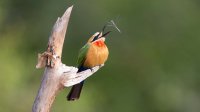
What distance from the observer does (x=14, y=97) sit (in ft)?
41.5

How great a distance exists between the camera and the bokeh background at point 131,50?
13609mm

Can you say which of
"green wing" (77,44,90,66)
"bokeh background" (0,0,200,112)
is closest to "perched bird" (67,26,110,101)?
"green wing" (77,44,90,66)

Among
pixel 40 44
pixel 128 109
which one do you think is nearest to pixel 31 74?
pixel 40 44

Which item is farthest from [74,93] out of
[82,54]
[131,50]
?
[131,50]

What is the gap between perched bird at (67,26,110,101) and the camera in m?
5.22

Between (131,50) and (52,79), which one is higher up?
(131,50)

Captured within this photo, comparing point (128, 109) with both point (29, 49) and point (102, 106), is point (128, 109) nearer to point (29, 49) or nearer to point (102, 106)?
point (102, 106)

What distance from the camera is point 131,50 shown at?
14.0 m

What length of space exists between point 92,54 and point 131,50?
28.4ft

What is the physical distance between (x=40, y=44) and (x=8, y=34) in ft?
1.58

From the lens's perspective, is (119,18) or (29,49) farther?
(29,49)

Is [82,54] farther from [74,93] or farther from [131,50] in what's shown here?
[131,50]

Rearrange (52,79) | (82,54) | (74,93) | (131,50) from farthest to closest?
(131,50) → (74,93) → (82,54) → (52,79)

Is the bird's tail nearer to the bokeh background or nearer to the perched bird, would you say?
the perched bird
